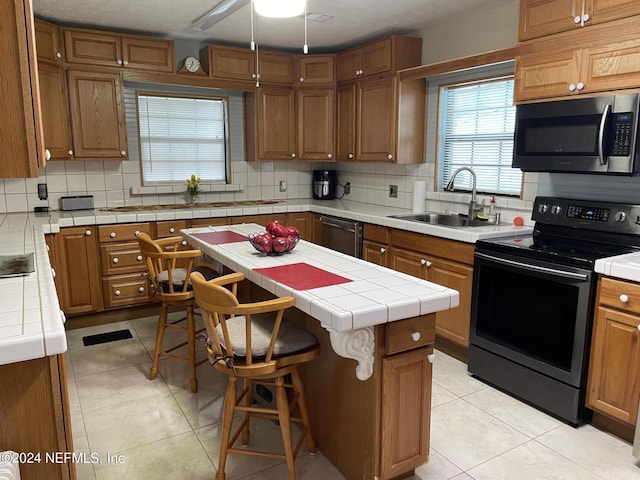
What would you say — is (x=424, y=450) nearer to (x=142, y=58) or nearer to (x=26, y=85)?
(x=26, y=85)

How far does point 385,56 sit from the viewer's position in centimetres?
411

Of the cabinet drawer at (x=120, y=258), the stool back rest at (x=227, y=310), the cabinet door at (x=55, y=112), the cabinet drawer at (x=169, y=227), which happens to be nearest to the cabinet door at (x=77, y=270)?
the cabinet drawer at (x=120, y=258)

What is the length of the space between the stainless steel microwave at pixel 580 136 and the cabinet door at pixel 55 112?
3.40 m

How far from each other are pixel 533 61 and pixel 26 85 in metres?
2.61

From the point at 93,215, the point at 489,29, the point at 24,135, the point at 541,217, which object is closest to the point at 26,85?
the point at 24,135

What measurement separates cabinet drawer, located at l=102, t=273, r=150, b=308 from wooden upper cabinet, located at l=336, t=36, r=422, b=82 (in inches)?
105

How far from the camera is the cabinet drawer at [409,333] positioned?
183 centimetres

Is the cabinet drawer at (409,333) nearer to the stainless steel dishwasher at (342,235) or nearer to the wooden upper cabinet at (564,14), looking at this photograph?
the wooden upper cabinet at (564,14)

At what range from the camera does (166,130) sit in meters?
4.67

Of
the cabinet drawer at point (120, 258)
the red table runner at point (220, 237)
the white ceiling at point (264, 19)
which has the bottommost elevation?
the cabinet drawer at point (120, 258)

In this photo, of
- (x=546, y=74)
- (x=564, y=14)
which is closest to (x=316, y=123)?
(x=546, y=74)

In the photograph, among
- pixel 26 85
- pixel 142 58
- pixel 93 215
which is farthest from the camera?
pixel 142 58

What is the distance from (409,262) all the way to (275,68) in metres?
2.39

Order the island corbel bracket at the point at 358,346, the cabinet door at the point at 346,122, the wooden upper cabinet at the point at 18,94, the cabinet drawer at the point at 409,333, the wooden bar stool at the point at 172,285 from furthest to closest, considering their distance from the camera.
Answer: the cabinet door at the point at 346,122 → the wooden bar stool at the point at 172,285 → the cabinet drawer at the point at 409,333 → the island corbel bracket at the point at 358,346 → the wooden upper cabinet at the point at 18,94
